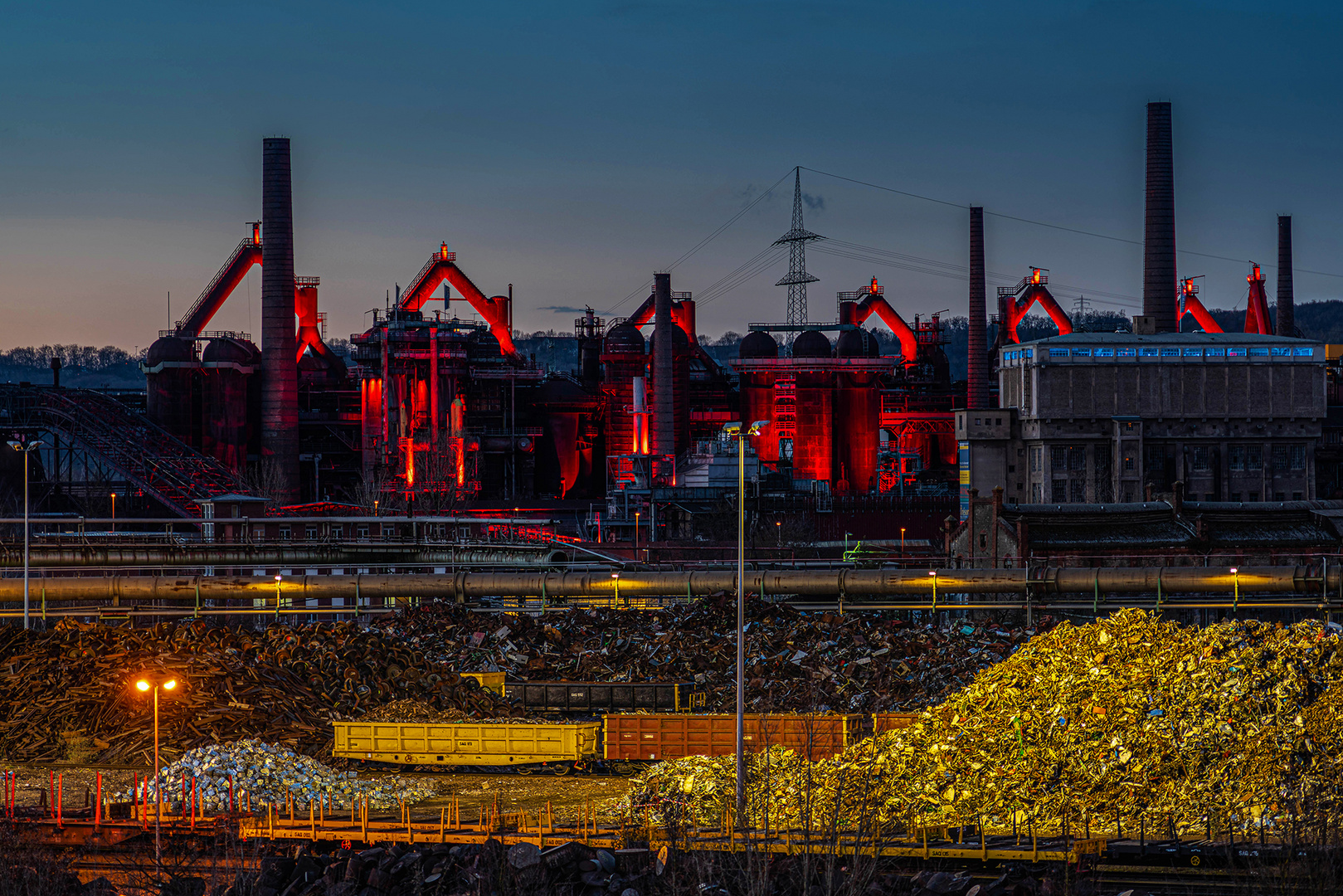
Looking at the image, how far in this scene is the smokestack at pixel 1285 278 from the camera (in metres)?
104

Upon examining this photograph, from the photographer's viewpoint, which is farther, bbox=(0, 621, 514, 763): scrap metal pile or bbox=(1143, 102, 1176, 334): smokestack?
bbox=(1143, 102, 1176, 334): smokestack

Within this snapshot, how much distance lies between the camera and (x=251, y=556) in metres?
52.9

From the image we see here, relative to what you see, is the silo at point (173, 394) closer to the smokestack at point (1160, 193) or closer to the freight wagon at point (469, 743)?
the smokestack at point (1160, 193)

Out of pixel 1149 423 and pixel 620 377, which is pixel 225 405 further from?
pixel 1149 423

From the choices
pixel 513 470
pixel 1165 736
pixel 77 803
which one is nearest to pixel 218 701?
pixel 77 803

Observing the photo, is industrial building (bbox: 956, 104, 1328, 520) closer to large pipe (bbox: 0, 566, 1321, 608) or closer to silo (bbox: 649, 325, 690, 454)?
silo (bbox: 649, 325, 690, 454)

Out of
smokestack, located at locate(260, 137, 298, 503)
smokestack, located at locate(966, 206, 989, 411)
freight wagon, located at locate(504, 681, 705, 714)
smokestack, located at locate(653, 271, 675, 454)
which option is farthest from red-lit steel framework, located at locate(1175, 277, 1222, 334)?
freight wagon, located at locate(504, 681, 705, 714)

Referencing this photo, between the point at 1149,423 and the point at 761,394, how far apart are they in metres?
27.6

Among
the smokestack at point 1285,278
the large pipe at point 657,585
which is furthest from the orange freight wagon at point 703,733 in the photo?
the smokestack at point 1285,278

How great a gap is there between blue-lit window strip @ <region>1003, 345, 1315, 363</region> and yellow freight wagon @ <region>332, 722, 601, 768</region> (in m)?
62.2

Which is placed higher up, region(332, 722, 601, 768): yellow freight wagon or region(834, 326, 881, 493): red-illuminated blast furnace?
region(834, 326, 881, 493): red-illuminated blast furnace

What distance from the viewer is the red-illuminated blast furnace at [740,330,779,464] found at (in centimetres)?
9625

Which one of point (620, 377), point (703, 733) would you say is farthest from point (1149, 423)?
point (703, 733)

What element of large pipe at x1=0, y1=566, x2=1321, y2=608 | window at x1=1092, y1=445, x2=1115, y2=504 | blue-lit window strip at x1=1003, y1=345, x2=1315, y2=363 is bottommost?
large pipe at x1=0, y1=566, x2=1321, y2=608
